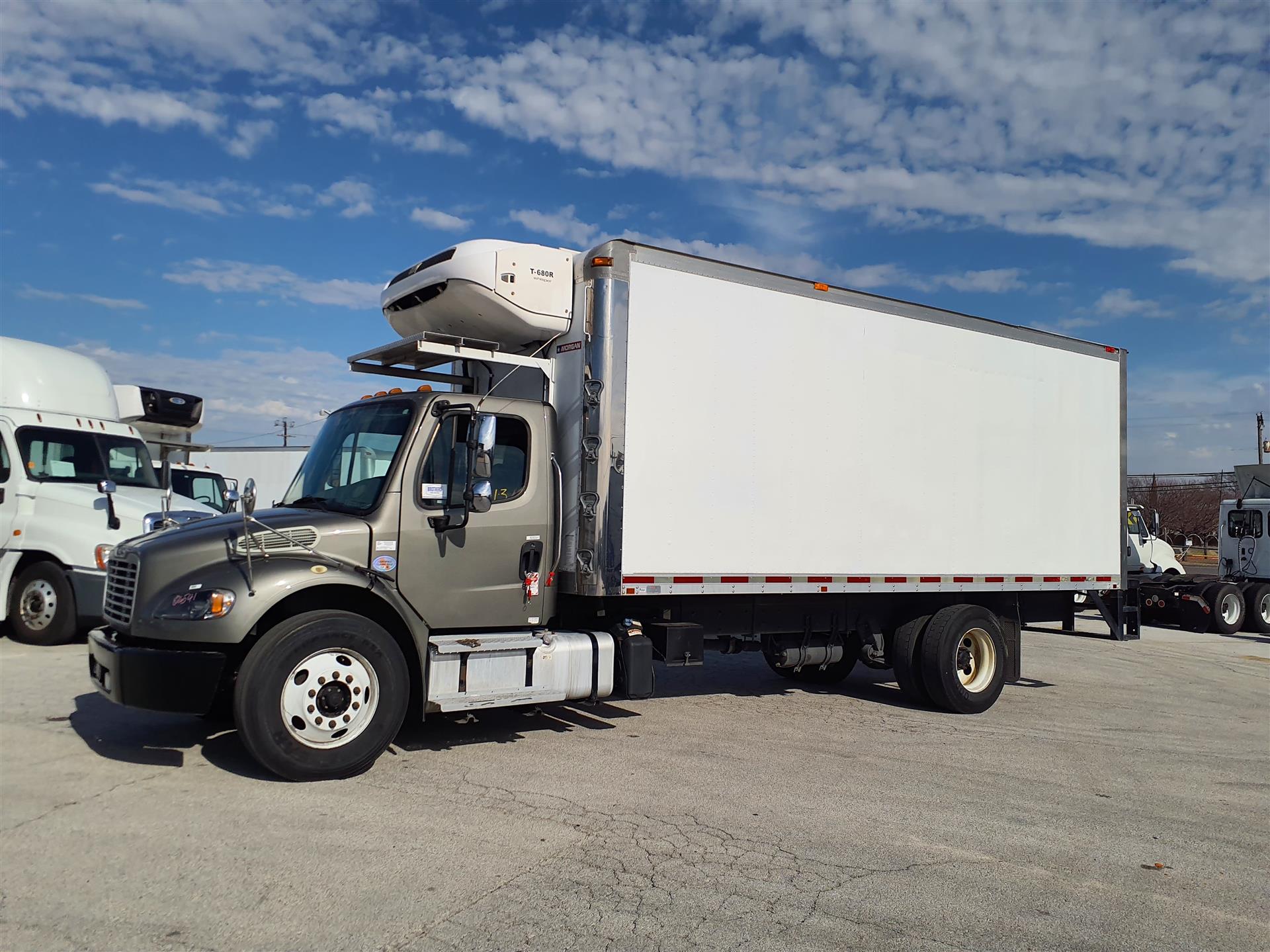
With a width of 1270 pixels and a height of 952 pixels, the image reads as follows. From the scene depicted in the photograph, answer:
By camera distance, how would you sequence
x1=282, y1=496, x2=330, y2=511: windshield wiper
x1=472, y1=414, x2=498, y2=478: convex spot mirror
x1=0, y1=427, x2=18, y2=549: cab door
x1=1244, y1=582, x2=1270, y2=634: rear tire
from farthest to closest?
1. x1=1244, y1=582, x2=1270, y2=634: rear tire
2. x1=0, y1=427, x2=18, y2=549: cab door
3. x1=282, y1=496, x2=330, y2=511: windshield wiper
4. x1=472, y1=414, x2=498, y2=478: convex spot mirror

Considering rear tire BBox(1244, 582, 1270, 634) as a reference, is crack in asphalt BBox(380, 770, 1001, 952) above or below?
below

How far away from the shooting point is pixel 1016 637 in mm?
9961

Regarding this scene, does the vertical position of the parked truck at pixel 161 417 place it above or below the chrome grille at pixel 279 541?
above

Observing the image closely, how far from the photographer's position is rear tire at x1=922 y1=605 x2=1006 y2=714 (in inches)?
358

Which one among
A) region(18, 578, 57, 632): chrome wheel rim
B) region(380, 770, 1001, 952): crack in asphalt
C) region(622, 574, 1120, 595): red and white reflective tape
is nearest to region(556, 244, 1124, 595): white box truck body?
region(622, 574, 1120, 595): red and white reflective tape

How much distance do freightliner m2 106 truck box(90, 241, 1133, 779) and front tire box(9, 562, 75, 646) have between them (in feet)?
17.6

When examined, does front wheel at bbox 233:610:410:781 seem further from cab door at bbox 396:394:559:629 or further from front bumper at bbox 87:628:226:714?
cab door at bbox 396:394:559:629

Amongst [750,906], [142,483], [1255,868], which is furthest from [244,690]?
[142,483]

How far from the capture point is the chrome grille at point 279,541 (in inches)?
240

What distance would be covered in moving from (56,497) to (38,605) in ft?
4.06

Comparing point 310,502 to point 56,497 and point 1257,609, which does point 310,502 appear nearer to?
point 56,497

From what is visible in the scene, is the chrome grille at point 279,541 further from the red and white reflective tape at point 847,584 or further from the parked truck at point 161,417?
the parked truck at point 161,417

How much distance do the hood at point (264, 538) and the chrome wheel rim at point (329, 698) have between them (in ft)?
2.25

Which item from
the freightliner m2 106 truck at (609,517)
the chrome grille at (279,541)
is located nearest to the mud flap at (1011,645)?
the freightliner m2 106 truck at (609,517)
